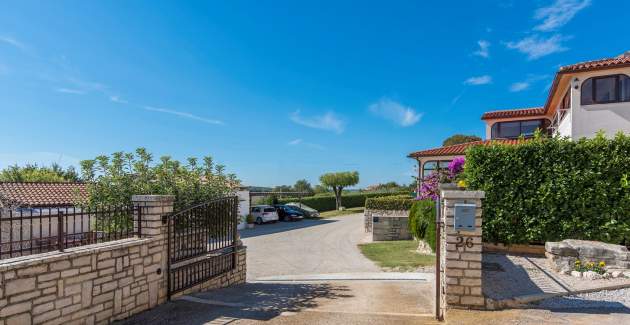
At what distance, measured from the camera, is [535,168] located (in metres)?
9.21

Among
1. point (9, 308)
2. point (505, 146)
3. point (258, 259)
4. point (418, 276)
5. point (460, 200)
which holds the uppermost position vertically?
point (505, 146)

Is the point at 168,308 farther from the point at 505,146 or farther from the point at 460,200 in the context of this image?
the point at 505,146

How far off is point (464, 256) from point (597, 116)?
1173 centimetres

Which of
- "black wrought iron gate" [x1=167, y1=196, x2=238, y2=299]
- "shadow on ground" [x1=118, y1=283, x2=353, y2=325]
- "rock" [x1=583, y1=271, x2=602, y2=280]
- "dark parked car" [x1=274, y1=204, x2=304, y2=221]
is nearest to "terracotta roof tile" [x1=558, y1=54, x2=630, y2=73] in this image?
"rock" [x1=583, y1=271, x2=602, y2=280]

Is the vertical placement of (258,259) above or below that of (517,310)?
below

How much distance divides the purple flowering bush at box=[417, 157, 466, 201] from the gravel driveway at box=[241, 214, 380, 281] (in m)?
3.53

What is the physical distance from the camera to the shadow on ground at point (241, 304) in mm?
5555

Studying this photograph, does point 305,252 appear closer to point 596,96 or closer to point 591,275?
point 591,275

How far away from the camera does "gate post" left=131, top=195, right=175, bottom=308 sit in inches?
243

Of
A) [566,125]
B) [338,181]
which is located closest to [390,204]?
[566,125]

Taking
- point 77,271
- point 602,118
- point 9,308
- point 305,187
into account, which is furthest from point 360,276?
point 305,187

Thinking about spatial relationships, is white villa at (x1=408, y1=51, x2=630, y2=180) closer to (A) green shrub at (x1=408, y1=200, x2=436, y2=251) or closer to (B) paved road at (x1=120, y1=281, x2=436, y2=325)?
(A) green shrub at (x1=408, y1=200, x2=436, y2=251)

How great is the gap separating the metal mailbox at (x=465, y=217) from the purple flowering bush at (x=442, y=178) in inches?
292

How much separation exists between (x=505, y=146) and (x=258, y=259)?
941 cm
